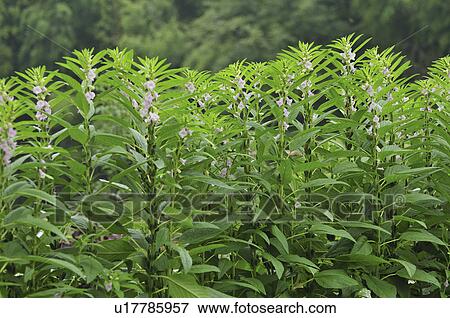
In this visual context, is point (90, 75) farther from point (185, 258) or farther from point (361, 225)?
point (361, 225)

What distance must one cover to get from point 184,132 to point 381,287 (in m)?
0.92

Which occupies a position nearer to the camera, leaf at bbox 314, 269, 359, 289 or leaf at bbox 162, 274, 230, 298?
leaf at bbox 162, 274, 230, 298

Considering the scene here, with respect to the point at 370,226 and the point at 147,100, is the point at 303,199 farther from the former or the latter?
the point at 147,100

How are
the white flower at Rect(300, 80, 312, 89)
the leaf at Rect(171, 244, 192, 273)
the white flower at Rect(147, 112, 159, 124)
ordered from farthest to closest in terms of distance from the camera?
the white flower at Rect(300, 80, 312, 89) < the white flower at Rect(147, 112, 159, 124) < the leaf at Rect(171, 244, 192, 273)

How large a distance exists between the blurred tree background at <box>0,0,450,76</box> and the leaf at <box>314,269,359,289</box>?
19.7 m

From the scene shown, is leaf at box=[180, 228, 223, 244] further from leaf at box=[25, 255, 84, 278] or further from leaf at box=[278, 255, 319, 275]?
leaf at box=[25, 255, 84, 278]

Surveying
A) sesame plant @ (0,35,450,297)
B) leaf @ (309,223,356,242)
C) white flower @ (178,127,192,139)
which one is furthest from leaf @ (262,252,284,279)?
white flower @ (178,127,192,139)

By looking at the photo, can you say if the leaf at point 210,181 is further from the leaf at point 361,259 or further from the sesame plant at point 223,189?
the leaf at point 361,259

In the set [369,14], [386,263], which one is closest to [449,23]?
[369,14]

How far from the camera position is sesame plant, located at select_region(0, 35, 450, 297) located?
2.51 meters

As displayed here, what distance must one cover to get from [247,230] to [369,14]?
67.1 feet

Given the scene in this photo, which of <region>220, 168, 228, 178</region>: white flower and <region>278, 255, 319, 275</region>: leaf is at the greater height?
<region>220, 168, 228, 178</region>: white flower

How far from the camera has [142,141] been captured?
254cm

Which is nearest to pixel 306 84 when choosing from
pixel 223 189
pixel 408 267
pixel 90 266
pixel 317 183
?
pixel 317 183
